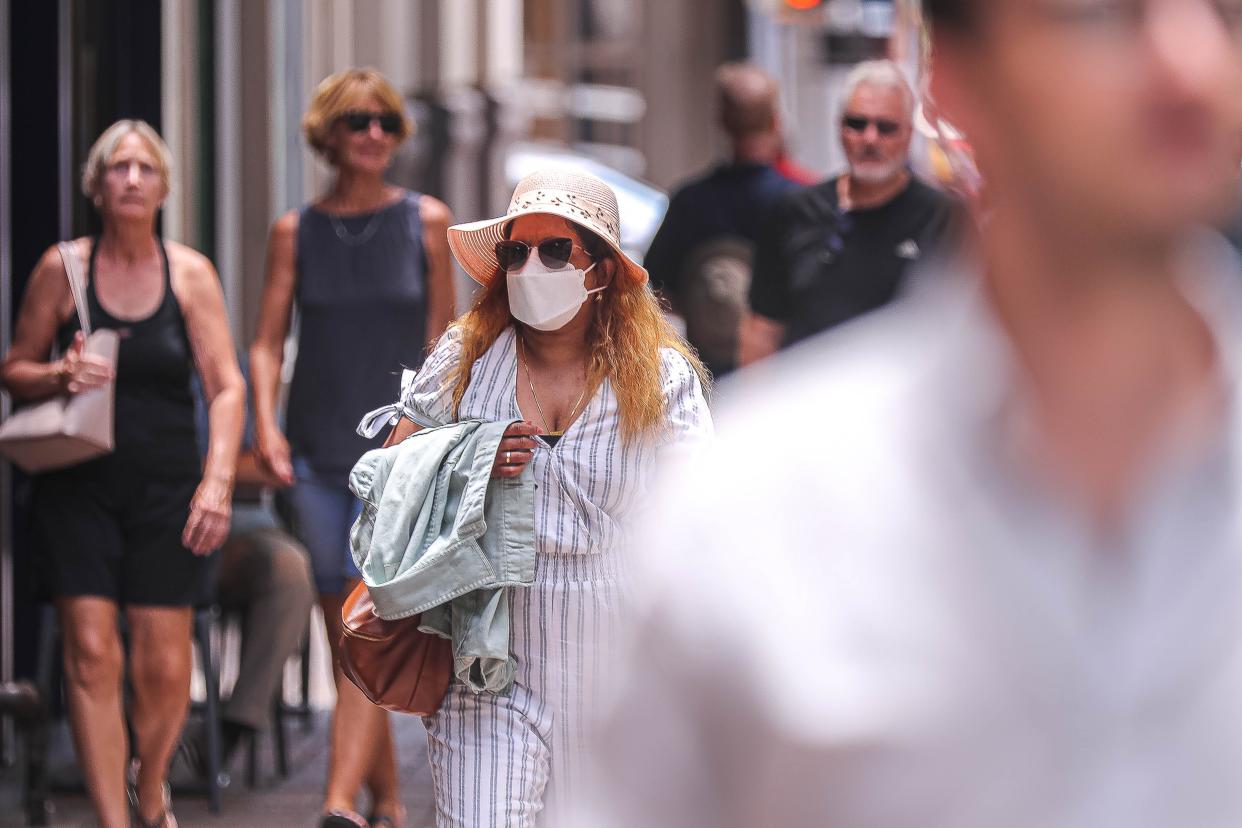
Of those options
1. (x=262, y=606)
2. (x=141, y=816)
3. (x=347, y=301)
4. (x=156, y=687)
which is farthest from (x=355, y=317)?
(x=141, y=816)

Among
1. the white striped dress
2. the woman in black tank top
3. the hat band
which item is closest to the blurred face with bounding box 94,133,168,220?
the woman in black tank top

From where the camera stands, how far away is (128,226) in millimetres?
6832

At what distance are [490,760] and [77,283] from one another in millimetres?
2737

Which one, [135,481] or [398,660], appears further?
[135,481]

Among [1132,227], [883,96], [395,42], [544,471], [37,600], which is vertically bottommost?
[37,600]

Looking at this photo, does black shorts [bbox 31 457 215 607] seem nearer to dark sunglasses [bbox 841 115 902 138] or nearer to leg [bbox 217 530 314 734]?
leg [bbox 217 530 314 734]

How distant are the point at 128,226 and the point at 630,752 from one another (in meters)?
5.77

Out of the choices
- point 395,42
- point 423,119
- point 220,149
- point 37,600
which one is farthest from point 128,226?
point 423,119

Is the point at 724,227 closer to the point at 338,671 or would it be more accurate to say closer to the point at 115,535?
the point at 338,671

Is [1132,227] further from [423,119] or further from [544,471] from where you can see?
[423,119]

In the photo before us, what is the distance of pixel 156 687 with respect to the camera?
6816 mm

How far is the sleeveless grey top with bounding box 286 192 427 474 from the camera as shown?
6.89 meters

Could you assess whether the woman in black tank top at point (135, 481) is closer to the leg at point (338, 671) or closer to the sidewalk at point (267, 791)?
the leg at point (338, 671)

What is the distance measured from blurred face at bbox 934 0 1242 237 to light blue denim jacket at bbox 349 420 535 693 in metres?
3.39
